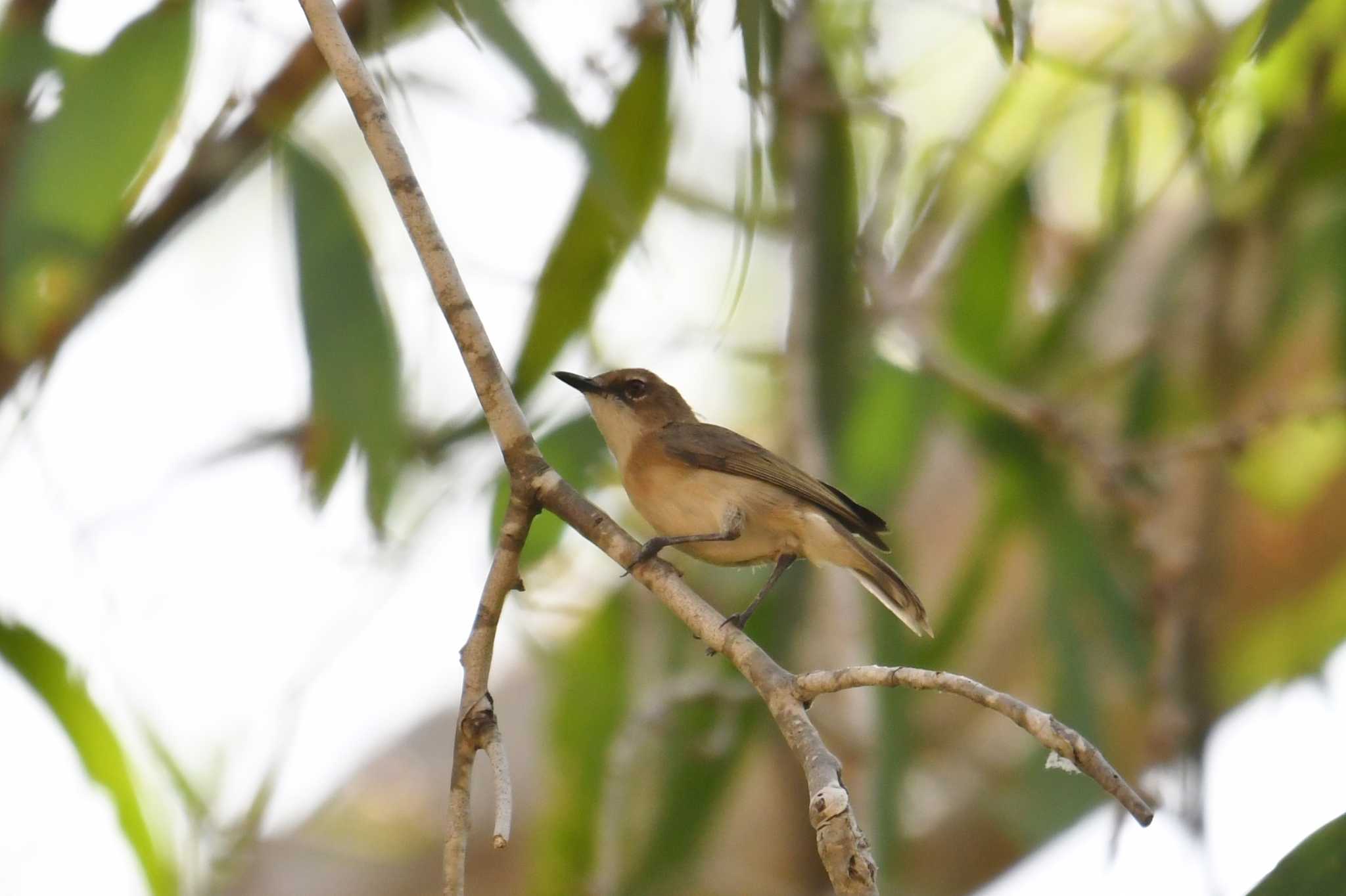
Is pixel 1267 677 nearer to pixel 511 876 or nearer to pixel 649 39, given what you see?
pixel 511 876

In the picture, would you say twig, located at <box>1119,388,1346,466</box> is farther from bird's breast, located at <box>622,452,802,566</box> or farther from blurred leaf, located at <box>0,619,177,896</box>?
blurred leaf, located at <box>0,619,177,896</box>

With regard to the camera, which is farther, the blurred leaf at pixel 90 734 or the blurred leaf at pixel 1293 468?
the blurred leaf at pixel 1293 468

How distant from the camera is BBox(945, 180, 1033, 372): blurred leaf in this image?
16.0ft

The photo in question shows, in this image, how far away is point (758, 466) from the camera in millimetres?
3236

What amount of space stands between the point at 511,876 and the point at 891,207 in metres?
3.53

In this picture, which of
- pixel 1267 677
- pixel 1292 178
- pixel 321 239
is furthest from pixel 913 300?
pixel 1267 677

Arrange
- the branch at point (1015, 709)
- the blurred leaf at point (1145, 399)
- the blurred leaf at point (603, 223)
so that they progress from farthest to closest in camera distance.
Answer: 1. the blurred leaf at point (1145, 399)
2. the blurred leaf at point (603, 223)
3. the branch at point (1015, 709)

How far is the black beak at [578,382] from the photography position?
345 centimetres

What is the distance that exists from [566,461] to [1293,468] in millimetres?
3756

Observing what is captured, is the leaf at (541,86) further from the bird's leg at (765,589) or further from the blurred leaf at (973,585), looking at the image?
the blurred leaf at (973,585)

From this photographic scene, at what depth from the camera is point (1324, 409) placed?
3.85 metres

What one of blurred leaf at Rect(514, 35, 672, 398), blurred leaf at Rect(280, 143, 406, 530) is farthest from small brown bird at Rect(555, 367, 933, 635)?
blurred leaf at Rect(280, 143, 406, 530)

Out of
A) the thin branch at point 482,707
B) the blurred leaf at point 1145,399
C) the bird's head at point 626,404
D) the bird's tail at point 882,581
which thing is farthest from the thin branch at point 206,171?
the blurred leaf at point 1145,399

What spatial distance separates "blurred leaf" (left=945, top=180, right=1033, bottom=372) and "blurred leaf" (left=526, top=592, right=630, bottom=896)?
147 centimetres
